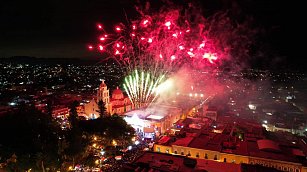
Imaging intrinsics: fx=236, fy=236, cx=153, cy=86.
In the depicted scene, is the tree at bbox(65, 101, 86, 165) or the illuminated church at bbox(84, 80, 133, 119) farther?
the illuminated church at bbox(84, 80, 133, 119)

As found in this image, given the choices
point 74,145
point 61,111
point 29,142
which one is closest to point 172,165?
point 74,145

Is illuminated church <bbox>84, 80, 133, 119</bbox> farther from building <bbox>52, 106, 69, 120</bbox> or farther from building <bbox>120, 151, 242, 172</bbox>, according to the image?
building <bbox>120, 151, 242, 172</bbox>

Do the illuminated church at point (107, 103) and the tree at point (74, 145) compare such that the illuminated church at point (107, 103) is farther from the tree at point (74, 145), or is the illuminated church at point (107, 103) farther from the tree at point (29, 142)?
the tree at point (29, 142)

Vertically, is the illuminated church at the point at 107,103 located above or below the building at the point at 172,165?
above

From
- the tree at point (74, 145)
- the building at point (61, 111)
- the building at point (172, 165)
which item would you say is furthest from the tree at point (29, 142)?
the building at point (61, 111)

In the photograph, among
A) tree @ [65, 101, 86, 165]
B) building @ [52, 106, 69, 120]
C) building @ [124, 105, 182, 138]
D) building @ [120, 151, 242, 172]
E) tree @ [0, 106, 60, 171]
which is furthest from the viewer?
building @ [52, 106, 69, 120]

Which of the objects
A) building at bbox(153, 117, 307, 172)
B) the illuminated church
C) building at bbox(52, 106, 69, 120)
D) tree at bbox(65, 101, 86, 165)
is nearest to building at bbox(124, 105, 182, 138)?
the illuminated church

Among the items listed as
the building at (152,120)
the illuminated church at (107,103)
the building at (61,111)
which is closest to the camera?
the building at (152,120)

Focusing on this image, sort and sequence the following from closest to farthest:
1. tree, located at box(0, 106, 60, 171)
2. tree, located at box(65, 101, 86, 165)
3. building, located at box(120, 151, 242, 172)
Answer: building, located at box(120, 151, 242, 172)
tree, located at box(0, 106, 60, 171)
tree, located at box(65, 101, 86, 165)
